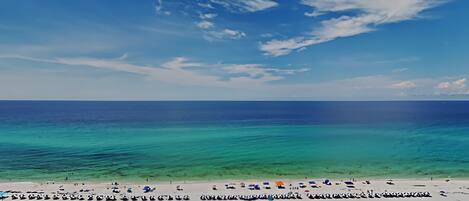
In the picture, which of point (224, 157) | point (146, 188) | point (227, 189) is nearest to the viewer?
point (146, 188)

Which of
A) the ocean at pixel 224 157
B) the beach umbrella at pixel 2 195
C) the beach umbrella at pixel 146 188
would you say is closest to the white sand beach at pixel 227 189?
the beach umbrella at pixel 2 195

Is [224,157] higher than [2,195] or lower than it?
higher

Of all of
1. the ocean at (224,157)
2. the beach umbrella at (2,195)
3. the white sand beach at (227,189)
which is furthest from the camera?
the ocean at (224,157)

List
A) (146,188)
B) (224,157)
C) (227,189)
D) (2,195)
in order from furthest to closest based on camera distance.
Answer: (224,157) < (227,189) < (146,188) < (2,195)

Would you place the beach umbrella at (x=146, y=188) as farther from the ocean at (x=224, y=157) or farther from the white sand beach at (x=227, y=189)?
the ocean at (x=224, y=157)

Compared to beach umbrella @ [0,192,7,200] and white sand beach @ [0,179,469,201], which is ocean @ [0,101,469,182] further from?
beach umbrella @ [0,192,7,200]

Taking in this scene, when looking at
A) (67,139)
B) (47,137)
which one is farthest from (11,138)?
(67,139)

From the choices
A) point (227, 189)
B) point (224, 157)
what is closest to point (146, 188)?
point (227, 189)

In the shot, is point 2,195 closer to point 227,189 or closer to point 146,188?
point 146,188

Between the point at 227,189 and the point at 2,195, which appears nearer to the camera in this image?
the point at 2,195
